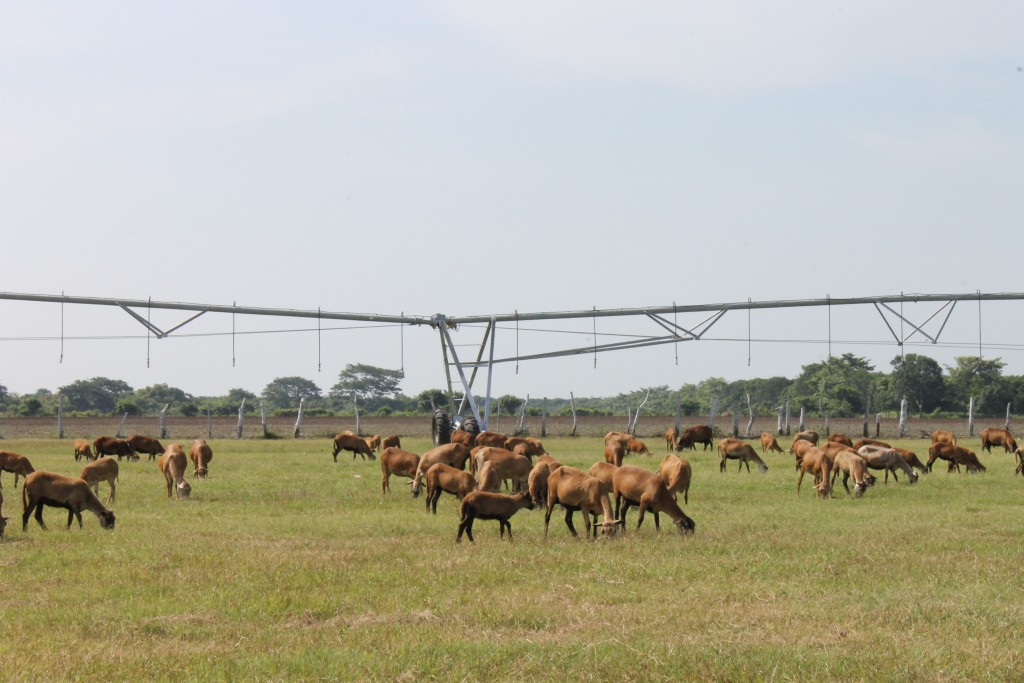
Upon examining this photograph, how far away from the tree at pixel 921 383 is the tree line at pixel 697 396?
0.07 m

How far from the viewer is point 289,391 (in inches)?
5605

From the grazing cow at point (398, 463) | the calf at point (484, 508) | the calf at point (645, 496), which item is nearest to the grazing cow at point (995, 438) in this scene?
the grazing cow at point (398, 463)

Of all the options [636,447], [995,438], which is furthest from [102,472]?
[995,438]

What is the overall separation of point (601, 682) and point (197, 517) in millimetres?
12111

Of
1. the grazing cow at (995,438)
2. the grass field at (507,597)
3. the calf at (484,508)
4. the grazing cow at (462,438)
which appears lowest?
the grass field at (507,597)

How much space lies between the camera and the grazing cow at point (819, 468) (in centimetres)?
2486

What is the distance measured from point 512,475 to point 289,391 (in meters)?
121

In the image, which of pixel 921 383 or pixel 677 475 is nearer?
pixel 677 475

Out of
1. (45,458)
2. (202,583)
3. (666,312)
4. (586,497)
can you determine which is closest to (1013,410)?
(666,312)

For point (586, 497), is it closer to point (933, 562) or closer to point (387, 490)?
point (933, 562)

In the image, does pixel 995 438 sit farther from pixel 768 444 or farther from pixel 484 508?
pixel 484 508

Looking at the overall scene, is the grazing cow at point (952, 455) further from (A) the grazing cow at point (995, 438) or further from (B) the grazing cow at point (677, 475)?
(B) the grazing cow at point (677, 475)

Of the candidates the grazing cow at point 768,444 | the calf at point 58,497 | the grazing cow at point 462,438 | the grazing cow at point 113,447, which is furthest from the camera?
the grazing cow at point 768,444

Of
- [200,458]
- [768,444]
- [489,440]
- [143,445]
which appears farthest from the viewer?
[768,444]
